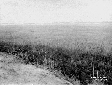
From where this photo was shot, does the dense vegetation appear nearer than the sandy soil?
No

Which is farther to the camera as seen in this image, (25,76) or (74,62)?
(74,62)

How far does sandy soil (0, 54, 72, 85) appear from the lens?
1048 centimetres

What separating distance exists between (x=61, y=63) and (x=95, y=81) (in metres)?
3.58

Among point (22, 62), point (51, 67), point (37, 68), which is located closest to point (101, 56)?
point (51, 67)

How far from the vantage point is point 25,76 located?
1141cm

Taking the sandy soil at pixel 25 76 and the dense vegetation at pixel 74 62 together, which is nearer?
the sandy soil at pixel 25 76

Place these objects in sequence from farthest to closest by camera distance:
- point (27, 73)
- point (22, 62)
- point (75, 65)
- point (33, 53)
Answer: point (33, 53) → point (22, 62) → point (75, 65) → point (27, 73)

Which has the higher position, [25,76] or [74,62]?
[74,62]

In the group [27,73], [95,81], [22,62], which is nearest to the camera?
[95,81]

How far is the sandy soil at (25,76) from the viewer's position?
412 inches

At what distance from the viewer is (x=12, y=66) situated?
1346 centimetres

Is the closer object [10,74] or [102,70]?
[10,74]

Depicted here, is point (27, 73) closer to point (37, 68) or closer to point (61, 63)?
point (37, 68)

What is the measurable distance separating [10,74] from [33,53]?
577 cm
